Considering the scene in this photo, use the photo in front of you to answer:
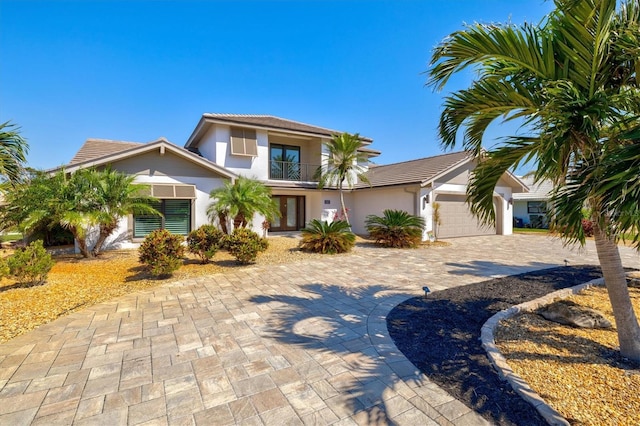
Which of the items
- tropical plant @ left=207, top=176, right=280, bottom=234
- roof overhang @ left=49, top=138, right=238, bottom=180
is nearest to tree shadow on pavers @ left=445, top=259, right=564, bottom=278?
tropical plant @ left=207, top=176, right=280, bottom=234

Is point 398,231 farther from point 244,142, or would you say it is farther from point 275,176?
point 244,142

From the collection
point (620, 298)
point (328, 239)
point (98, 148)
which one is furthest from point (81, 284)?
point (98, 148)

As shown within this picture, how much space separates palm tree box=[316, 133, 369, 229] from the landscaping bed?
10521 mm

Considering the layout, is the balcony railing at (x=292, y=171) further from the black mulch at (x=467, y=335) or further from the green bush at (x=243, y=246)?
the black mulch at (x=467, y=335)

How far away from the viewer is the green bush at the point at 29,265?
20.1ft

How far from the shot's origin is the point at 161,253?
719cm

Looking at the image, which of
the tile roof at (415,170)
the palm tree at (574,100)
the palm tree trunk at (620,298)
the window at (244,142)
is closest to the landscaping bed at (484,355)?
the palm tree trunk at (620,298)

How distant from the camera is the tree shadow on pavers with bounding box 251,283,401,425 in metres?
2.75

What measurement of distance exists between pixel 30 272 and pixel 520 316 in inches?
403

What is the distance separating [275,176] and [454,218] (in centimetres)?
1129

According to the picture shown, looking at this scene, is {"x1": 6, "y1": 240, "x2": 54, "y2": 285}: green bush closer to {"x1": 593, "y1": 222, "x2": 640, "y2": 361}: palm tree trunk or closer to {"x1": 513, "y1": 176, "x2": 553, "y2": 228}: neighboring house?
{"x1": 593, "y1": 222, "x2": 640, "y2": 361}: palm tree trunk

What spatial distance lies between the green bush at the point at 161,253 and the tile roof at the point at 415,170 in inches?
463

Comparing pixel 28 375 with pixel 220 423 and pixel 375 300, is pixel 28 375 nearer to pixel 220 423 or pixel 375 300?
pixel 220 423

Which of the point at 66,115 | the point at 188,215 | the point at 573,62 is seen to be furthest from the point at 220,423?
the point at 66,115
